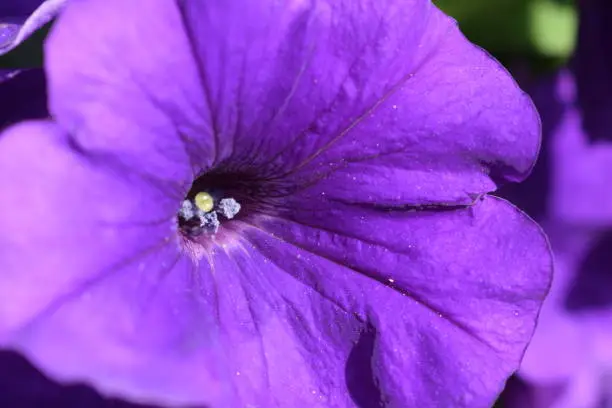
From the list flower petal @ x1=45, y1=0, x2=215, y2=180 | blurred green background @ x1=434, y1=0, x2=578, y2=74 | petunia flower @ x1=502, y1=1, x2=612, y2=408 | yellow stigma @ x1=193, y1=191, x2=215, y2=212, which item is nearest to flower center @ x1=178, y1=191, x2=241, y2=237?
yellow stigma @ x1=193, y1=191, x2=215, y2=212

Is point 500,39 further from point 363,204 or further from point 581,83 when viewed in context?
point 363,204

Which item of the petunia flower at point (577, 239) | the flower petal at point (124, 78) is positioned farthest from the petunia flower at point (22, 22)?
the petunia flower at point (577, 239)

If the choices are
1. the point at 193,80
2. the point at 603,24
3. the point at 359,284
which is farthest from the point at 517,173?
the point at 603,24

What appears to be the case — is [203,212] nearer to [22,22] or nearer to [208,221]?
[208,221]

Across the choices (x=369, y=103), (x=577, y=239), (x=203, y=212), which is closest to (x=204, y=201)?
(x=203, y=212)

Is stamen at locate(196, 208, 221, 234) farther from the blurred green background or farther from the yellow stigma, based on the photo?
the blurred green background

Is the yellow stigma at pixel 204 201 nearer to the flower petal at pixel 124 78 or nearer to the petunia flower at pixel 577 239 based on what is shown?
the flower petal at pixel 124 78

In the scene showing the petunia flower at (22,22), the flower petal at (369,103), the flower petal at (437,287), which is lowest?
the flower petal at (437,287)
